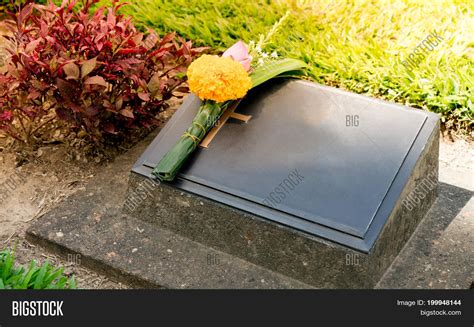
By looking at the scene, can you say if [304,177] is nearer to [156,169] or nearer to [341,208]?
[341,208]

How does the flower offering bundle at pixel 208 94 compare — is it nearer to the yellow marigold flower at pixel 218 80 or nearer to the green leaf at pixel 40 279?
the yellow marigold flower at pixel 218 80

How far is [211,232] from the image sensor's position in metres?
3.31

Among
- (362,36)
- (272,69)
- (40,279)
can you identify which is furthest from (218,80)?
(362,36)

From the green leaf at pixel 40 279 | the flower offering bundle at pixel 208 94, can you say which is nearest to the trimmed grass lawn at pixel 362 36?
the flower offering bundle at pixel 208 94

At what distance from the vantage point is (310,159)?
3221 mm

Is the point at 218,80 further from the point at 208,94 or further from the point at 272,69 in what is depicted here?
the point at 272,69

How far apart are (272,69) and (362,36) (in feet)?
4.87

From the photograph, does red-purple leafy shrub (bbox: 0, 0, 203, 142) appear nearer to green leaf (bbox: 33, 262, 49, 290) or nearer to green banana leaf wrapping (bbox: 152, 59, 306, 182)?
green banana leaf wrapping (bbox: 152, 59, 306, 182)

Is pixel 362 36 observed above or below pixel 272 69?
below

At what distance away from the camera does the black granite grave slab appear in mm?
3053

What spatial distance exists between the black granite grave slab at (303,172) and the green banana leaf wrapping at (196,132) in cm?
5

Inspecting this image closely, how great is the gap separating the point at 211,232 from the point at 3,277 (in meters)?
→ 0.88

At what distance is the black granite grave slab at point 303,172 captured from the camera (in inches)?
120

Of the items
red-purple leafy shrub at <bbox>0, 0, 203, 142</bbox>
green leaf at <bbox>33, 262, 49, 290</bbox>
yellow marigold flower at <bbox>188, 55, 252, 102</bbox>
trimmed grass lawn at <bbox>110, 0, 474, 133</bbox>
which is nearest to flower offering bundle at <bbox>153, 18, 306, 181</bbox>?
yellow marigold flower at <bbox>188, 55, 252, 102</bbox>
